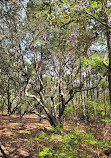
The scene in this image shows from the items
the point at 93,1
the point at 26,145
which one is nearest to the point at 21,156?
the point at 26,145

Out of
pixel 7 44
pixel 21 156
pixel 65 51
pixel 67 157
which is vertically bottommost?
pixel 21 156

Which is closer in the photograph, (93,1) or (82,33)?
(93,1)

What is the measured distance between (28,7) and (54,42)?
128 inches

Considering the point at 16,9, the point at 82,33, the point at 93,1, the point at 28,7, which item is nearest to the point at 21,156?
the point at 93,1

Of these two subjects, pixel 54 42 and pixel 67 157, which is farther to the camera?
pixel 54 42

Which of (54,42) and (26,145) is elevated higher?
(54,42)

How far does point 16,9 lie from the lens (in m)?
8.20

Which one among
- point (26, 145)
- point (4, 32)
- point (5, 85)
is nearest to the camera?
point (26, 145)

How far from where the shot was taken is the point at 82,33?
24.6 ft

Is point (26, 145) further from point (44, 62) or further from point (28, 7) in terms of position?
point (28, 7)

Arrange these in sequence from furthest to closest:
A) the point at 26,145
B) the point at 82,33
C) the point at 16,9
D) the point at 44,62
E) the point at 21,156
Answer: the point at 44,62
the point at 16,9
the point at 82,33
the point at 26,145
the point at 21,156

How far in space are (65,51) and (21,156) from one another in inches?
310

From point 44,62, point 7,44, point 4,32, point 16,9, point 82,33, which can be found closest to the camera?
point 82,33

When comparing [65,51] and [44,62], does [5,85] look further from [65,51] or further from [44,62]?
[65,51]
